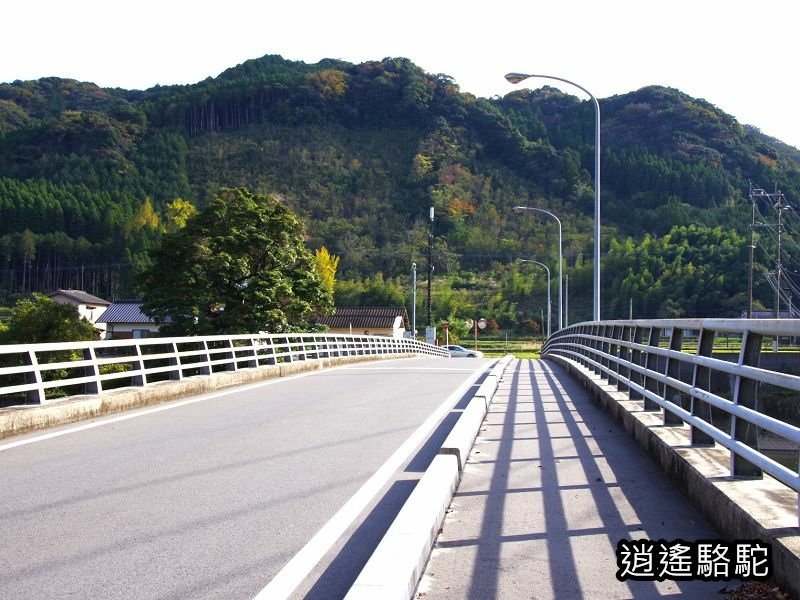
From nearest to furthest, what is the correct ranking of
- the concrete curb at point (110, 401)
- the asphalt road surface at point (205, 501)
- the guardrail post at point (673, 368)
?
the asphalt road surface at point (205, 501) → the guardrail post at point (673, 368) → the concrete curb at point (110, 401)

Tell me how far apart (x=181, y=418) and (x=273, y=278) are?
28553 mm

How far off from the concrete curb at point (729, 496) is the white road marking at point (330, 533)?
8.22ft

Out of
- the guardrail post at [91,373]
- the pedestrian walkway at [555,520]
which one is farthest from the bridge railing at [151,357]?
the pedestrian walkway at [555,520]

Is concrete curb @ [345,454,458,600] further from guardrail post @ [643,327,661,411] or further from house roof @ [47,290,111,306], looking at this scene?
house roof @ [47,290,111,306]

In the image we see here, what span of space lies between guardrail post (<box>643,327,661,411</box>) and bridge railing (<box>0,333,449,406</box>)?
7.51 metres

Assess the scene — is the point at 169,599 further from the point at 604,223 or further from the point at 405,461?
the point at 604,223

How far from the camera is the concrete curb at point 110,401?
1065 cm

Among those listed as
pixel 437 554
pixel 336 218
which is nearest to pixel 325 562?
pixel 437 554

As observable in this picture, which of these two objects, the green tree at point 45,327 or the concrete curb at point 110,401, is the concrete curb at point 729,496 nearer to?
the concrete curb at point 110,401

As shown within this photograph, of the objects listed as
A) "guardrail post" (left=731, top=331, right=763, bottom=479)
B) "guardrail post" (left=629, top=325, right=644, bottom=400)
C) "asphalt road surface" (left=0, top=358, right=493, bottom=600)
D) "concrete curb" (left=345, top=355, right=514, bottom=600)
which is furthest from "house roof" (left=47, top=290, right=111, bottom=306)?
"guardrail post" (left=731, top=331, right=763, bottom=479)

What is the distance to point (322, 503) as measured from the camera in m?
6.84

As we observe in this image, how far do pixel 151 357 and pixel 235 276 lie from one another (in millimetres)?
25604

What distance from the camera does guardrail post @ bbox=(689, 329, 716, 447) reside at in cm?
724

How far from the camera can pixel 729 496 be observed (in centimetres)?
552
